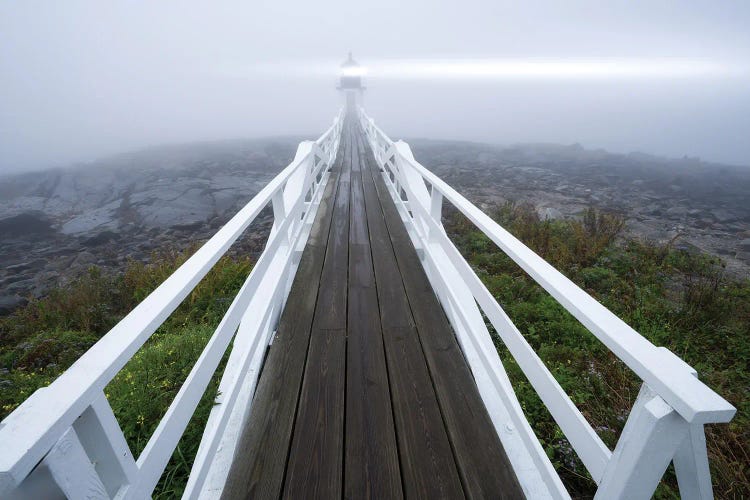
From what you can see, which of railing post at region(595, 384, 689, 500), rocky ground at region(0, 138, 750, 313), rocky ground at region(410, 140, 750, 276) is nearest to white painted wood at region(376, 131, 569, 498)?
railing post at region(595, 384, 689, 500)

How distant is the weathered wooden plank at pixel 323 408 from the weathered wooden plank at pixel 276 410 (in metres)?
0.06

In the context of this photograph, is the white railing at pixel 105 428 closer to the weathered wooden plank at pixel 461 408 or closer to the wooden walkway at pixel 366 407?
the wooden walkway at pixel 366 407

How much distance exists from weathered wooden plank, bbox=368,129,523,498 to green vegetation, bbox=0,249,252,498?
1.89 metres

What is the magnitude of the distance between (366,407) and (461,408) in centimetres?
64

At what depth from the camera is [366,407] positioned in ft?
7.41

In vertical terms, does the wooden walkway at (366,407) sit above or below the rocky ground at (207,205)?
above

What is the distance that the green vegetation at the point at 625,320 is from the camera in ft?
9.35

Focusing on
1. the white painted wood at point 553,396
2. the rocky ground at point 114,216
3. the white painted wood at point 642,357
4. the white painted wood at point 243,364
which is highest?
the white painted wood at point 642,357

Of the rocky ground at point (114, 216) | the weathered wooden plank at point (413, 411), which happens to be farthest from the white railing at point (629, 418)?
the rocky ground at point (114, 216)

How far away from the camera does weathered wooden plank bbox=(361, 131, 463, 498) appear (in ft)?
6.01

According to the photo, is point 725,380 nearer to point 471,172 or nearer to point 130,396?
point 130,396

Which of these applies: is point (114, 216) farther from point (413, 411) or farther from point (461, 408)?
point (461, 408)

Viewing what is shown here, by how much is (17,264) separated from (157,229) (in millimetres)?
4277

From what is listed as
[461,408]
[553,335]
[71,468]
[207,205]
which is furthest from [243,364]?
[207,205]
